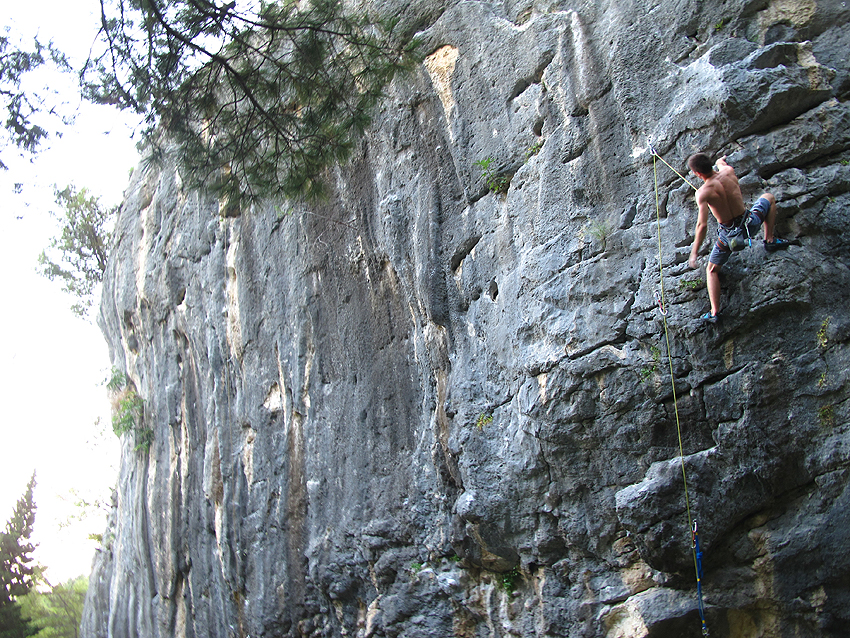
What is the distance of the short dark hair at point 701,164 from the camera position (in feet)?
17.1

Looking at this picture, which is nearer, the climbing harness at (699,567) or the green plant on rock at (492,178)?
the climbing harness at (699,567)

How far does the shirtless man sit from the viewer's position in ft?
17.1

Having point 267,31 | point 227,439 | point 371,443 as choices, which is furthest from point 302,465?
point 267,31

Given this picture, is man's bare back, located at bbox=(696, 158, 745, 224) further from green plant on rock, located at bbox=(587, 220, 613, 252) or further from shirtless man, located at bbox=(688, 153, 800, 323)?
green plant on rock, located at bbox=(587, 220, 613, 252)

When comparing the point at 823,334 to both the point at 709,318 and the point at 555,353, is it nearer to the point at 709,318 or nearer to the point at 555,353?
the point at 709,318

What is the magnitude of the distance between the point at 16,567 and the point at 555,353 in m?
21.7

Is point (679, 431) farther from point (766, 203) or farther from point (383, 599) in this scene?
point (383, 599)

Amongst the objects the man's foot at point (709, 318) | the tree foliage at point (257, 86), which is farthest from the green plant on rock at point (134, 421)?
the man's foot at point (709, 318)

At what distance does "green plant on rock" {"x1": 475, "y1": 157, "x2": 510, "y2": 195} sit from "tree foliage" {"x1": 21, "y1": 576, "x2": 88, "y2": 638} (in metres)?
25.8

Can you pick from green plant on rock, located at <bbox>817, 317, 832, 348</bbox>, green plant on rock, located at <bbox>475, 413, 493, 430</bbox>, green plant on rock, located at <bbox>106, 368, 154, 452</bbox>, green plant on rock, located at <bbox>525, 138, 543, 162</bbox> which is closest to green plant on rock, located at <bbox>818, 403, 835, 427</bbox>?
green plant on rock, located at <bbox>817, 317, 832, 348</bbox>

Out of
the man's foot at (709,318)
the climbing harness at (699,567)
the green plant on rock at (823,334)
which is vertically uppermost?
the man's foot at (709,318)

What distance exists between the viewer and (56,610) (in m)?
28.4

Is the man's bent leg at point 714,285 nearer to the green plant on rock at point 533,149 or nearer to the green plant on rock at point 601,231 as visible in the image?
the green plant on rock at point 601,231

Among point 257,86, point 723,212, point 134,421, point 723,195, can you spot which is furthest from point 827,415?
point 134,421
